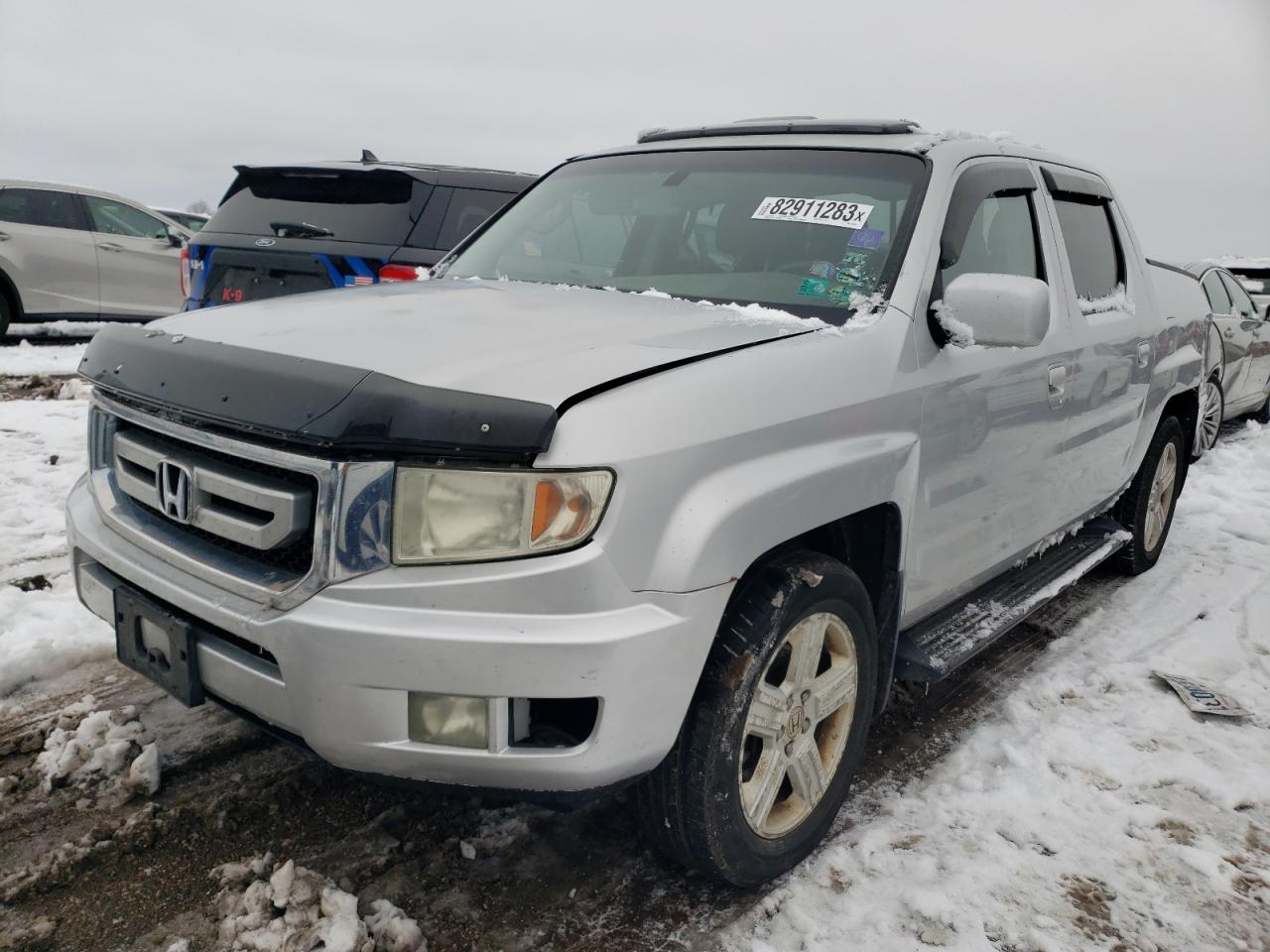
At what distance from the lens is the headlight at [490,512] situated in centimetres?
189

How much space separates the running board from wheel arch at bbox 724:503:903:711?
0.15 metres

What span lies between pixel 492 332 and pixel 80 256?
10247mm

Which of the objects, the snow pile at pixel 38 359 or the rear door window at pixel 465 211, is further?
the snow pile at pixel 38 359

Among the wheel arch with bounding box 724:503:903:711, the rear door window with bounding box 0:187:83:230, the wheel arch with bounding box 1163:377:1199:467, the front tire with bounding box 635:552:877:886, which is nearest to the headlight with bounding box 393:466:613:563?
the front tire with bounding box 635:552:877:886

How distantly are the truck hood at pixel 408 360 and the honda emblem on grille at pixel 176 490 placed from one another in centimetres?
13

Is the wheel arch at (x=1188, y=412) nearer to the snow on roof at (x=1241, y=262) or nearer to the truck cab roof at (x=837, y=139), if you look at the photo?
the truck cab roof at (x=837, y=139)

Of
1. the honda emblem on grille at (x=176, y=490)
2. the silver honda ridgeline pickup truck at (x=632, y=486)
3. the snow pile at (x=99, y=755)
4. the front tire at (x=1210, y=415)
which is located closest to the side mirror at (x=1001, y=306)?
the silver honda ridgeline pickup truck at (x=632, y=486)

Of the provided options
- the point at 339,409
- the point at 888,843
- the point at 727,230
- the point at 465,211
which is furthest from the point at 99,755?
the point at 465,211

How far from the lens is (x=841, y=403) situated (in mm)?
2385

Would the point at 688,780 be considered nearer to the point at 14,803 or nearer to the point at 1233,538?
the point at 14,803

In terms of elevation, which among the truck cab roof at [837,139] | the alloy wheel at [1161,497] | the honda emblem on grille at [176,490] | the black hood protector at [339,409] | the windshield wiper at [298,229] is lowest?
the alloy wheel at [1161,497]

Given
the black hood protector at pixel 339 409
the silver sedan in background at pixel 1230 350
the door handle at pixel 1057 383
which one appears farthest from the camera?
the silver sedan in background at pixel 1230 350

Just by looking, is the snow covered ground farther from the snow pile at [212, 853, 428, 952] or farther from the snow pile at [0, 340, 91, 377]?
the snow pile at [0, 340, 91, 377]

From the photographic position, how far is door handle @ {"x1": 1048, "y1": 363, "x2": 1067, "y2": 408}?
132 inches
